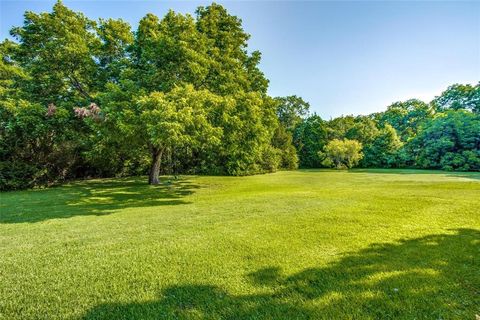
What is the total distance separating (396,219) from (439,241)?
1.75 m

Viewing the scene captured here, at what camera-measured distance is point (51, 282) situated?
3385 millimetres

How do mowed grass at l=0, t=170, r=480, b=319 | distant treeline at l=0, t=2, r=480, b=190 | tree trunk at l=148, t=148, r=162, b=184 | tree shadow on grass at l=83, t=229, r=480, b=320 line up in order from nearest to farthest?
tree shadow on grass at l=83, t=229, r=480, b=320 → mowed grass at l=0, t=170, r=480, b=319 → distant treeline at l=0, t=2, r=480, b=190 → tree trunk at l=148, t=148, r=162, b=184

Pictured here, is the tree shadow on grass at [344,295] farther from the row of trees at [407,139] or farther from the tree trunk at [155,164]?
the row of trees at [407,139]

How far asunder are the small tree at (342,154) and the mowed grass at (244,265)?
101 feet

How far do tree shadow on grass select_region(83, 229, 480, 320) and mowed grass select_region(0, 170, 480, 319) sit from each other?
0.05ft

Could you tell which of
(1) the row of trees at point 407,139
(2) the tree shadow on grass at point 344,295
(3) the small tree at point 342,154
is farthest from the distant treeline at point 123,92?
(1) the row of trees at point 407,139

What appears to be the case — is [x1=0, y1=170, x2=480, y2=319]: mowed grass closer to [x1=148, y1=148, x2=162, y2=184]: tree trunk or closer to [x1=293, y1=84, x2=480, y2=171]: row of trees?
[x1=148, y1=148, x2=162, y2=184]: tree trunk

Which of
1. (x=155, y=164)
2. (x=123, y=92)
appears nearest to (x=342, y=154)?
(x=155, y=164)

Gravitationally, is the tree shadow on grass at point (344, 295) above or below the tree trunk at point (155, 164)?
below

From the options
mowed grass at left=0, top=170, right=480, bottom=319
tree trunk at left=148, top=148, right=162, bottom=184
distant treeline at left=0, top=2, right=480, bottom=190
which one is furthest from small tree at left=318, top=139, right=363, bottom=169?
mowed grass at left=0, top=170, right=480, bottom=319

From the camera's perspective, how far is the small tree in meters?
36.5

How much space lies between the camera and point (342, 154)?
3719cm

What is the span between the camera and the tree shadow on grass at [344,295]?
Answer: 2617mm

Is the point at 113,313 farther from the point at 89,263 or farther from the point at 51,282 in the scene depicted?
the point at 89,263
